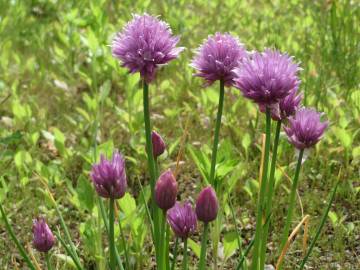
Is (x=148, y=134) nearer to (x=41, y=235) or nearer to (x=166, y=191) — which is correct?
(x=166, y=191)

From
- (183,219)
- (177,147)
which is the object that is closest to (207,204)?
(183,219)

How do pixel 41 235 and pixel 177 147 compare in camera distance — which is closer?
pixel 41 235

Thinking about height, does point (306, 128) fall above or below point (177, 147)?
above

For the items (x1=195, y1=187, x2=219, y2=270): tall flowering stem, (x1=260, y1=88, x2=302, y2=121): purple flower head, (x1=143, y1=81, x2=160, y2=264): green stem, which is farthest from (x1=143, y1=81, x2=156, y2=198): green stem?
(x1=260, y1=88, x2=302, y2=121): purple flower head

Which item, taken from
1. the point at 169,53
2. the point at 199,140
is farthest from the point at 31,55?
the point at 169,53

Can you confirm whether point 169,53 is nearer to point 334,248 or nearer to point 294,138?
point 294,138

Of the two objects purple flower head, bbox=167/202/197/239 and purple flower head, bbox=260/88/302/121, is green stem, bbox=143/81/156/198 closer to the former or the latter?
purple flower head, bbox=167/202/197/239
